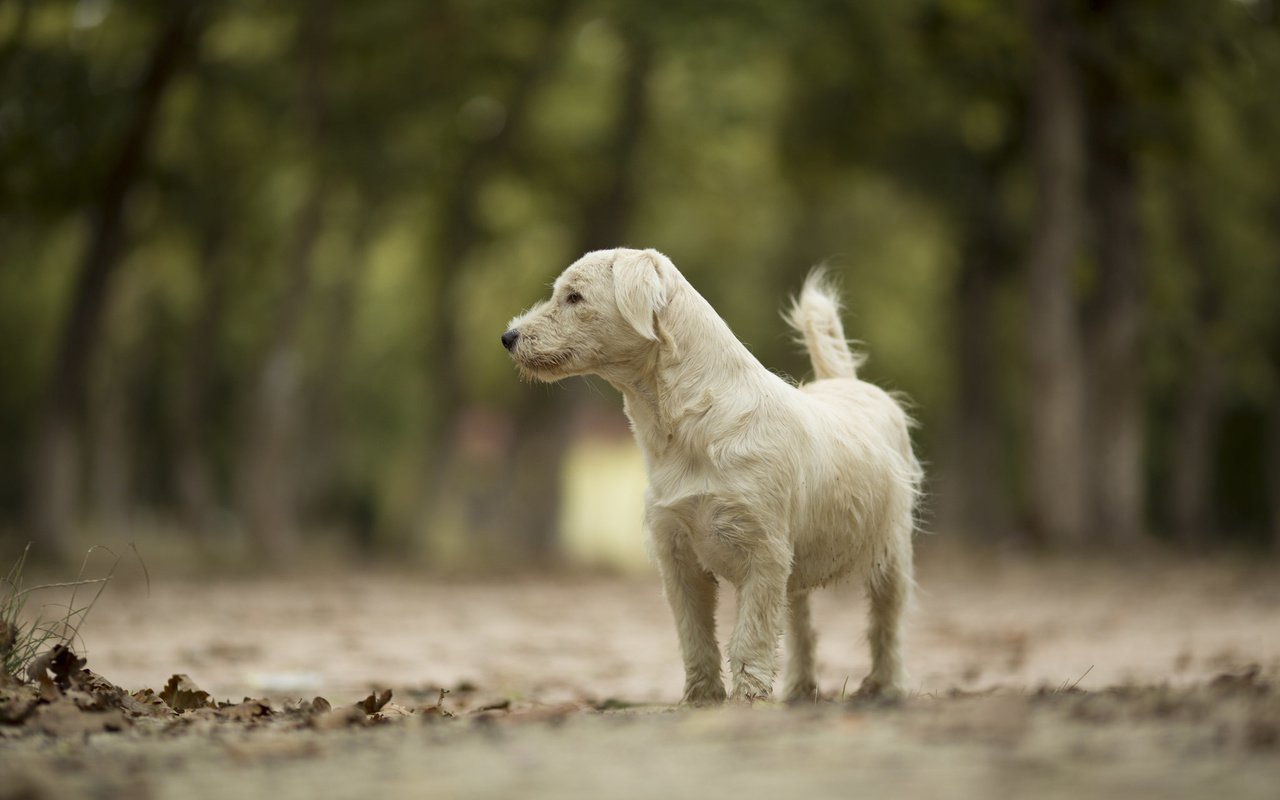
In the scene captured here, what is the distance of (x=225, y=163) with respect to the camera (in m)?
27.1

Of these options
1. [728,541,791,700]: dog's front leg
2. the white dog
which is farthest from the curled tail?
[728,541,791,700]: dog's front leg

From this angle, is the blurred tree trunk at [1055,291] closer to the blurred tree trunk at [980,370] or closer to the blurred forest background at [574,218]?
the blurred forest background at [574,218]

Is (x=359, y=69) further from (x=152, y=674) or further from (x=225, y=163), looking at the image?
(x=152, y=674)

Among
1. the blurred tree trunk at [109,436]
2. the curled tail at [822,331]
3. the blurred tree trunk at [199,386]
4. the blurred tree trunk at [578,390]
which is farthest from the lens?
the blurred tree trunk at [109,436]

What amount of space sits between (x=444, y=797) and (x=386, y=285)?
A: 38778mm

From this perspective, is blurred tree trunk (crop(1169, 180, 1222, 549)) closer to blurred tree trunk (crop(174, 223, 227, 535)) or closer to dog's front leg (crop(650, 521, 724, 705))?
blurred tree trunk (crop(174, 223, 227, 535))

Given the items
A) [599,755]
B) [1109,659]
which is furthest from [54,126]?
[599,755]

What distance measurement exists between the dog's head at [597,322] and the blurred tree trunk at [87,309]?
57.4ft

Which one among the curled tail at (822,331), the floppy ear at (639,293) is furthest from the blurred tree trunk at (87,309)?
the floppy ear at (639,293)

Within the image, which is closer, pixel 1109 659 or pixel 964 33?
pixel 1109 659

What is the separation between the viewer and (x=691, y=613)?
7.39 metres

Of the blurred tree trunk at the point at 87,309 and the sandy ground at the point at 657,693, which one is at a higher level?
the blurred tree trunk at the point at 87,309

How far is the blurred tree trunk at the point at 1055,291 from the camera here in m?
22.5

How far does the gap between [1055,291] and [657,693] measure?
50.7 feet
